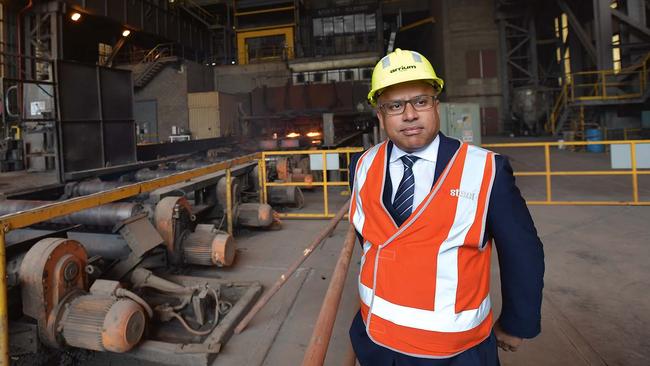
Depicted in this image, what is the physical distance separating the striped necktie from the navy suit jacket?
0.13ft

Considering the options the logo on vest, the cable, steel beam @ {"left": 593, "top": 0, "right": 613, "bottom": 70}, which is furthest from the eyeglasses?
steel beam @ {"left": 593, "top": 0, "right": 613, "bottom": 70}

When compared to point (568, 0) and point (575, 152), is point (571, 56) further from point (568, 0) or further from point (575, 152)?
point (575, 152)

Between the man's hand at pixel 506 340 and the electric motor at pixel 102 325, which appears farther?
the electric motor at pixel 102 325

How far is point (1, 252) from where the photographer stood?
2279 millimetres

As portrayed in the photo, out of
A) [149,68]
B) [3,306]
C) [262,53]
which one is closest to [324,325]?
[3,306]

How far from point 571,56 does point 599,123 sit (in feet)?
22.1

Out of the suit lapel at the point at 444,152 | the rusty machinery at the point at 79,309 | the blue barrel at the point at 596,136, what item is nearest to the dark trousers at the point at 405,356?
the suit lapel at the point at 444,152

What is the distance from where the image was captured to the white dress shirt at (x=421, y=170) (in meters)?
1.49

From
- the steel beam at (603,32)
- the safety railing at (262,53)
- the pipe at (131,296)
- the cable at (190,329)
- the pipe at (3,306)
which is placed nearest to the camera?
the pipe at (3,306)

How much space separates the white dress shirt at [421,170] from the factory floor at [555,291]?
1908 mm

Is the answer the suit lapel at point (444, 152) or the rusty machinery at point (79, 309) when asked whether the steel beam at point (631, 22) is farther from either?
the rusty machinery at point (79, 309)

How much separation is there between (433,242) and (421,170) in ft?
1.05

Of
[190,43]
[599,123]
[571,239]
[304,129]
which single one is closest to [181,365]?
[571,239]

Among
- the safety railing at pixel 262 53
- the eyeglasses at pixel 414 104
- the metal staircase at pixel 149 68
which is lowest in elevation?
the eyeglasses at pixel 414 104
